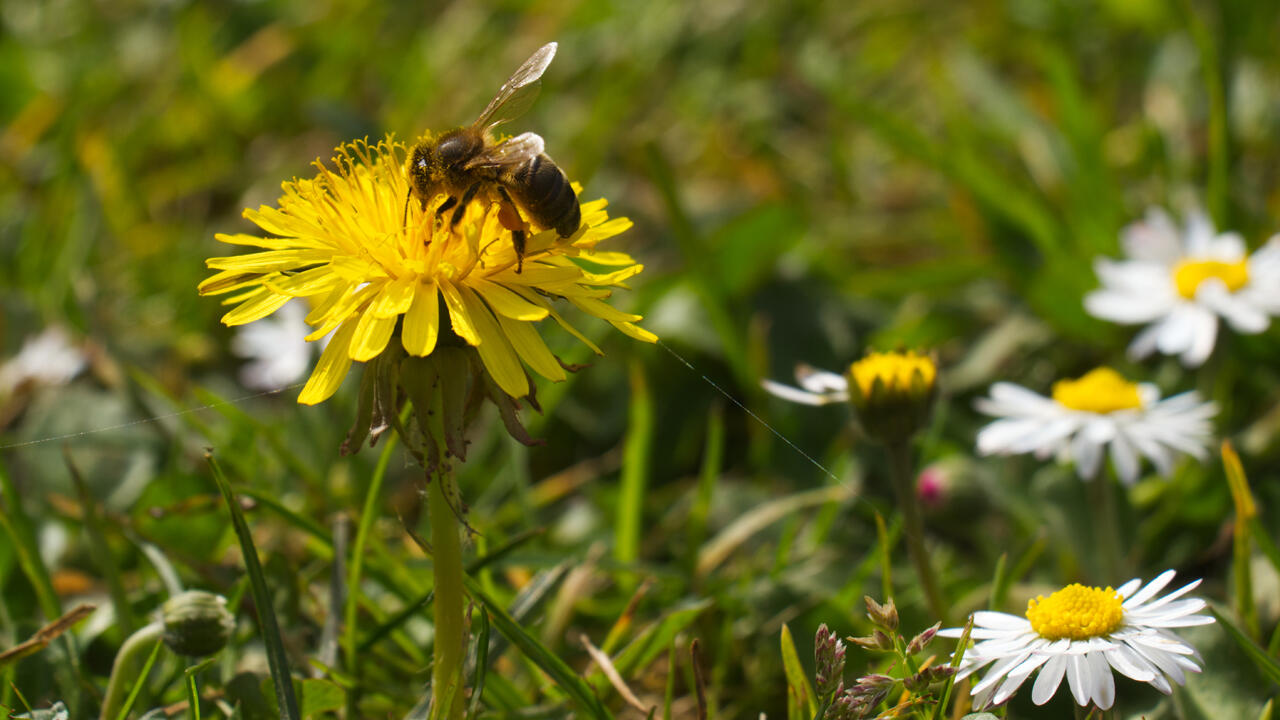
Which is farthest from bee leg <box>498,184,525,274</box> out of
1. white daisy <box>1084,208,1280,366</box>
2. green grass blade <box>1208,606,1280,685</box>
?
white daisy <box>1084,208,1280,366</box>

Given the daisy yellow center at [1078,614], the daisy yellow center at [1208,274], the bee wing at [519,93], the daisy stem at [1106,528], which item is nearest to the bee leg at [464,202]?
the bee wing at [519,93]

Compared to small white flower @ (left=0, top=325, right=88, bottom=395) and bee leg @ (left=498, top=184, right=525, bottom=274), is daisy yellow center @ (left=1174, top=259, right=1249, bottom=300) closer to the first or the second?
bee leg @ (left=498, top=184, right=525, bottom=274)

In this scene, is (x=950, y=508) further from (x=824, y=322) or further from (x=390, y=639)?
(x=390, y=639)

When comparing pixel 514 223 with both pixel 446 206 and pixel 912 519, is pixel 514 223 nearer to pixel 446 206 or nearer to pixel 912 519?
pixel 446 206

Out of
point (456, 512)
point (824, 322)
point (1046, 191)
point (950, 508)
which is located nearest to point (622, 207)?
point (824, 322)

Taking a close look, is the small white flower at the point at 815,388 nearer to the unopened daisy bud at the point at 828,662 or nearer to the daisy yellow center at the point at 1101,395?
the daisy yellow center at the point at 1101,395

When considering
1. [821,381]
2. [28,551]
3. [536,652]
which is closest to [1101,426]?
[821,381]

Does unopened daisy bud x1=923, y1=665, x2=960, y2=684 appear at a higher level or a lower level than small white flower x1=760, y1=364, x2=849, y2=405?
lower
